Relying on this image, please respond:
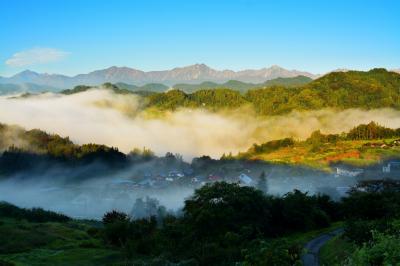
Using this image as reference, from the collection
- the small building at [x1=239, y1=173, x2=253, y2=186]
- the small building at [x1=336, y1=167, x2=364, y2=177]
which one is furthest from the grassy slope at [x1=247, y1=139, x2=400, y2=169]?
the small building at [x1=239, y1=173, x2=253, y2=186]

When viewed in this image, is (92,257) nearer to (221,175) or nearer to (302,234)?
(302,234)

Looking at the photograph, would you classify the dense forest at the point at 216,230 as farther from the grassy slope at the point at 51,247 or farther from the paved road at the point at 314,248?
the paved road at the point at 314,248

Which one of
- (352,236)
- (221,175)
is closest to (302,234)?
(352,236)

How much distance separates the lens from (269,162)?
606ft

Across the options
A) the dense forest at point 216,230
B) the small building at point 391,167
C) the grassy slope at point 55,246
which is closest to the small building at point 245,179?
the small building at point 391,167

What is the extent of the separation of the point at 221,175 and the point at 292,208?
126570mm

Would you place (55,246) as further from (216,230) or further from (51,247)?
(216,230)

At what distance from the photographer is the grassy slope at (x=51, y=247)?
1809 inches

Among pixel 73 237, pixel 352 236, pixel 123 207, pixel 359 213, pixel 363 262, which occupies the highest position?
pixel 363 262

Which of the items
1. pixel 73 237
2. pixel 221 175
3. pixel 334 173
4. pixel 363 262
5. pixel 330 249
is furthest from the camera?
pixel 221 175

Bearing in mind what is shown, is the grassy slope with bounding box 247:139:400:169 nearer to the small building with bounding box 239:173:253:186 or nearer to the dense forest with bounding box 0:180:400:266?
the small building with bounding box 239:173:253:186

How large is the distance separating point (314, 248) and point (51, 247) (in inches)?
1285

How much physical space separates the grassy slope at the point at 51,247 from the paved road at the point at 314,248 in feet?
52.2

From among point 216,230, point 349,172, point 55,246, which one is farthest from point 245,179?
point 216,230
